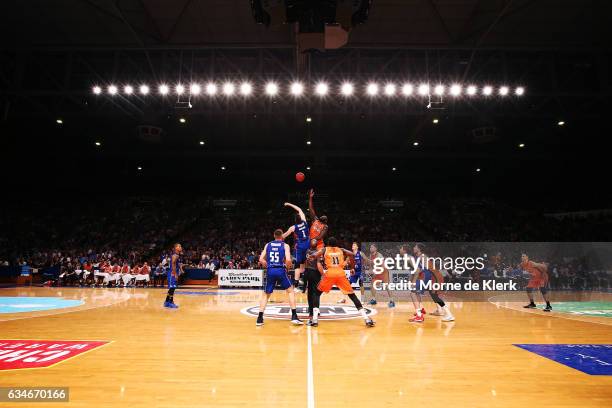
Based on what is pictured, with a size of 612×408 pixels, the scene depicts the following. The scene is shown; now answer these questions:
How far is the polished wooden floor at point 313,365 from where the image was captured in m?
3.48

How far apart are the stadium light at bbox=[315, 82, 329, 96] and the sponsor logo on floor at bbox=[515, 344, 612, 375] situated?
1158 cm

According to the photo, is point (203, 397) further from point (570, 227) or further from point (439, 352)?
point (570, 227)

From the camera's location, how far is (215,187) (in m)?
30.9

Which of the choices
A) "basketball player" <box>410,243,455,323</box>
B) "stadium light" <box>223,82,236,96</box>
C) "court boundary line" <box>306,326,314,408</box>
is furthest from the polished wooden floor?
"stadium light" <box>223,82,236,96</box>

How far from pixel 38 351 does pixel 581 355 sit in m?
7.92

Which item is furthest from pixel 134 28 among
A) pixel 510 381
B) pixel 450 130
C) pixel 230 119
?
pixel 450 130

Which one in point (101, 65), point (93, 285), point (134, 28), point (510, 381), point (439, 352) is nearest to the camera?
point (510, 381)

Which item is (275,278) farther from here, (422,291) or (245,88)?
(245,88)

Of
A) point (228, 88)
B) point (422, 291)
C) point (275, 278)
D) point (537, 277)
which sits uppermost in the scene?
point (228, 88)

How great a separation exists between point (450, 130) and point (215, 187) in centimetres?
1985

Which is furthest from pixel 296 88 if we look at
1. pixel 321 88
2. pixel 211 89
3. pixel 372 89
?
pixel 211 89

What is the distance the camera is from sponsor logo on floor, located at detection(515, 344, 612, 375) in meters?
4.43

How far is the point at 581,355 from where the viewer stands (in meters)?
5.07

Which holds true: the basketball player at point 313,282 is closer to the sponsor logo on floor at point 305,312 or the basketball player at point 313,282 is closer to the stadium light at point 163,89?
the sponsor logo on floor at point 305,312
